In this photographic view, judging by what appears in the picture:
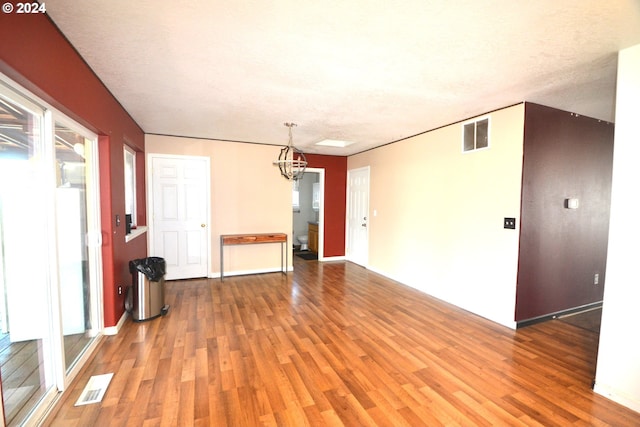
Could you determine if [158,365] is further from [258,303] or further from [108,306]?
[258,303]

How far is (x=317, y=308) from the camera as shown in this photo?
3.65 metres

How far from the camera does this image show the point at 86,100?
90.6 inches

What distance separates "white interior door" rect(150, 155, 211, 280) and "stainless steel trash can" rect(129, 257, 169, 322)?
150 centimetres

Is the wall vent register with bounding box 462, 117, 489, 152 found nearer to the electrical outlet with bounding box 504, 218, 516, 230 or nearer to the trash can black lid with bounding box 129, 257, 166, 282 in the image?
the electrical outlet with bounding box 504, 218, 516, 230

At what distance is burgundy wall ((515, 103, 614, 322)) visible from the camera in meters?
3.10

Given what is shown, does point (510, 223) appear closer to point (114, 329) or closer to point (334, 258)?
point (334, 258)

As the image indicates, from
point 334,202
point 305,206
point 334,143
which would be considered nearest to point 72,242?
point 334,143

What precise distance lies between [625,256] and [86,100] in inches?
168

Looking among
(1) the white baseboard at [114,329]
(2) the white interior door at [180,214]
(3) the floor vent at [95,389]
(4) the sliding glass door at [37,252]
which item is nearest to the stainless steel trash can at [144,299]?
(1) the white baseboard at [114,329]

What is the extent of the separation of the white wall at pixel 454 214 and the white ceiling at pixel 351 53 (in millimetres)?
576

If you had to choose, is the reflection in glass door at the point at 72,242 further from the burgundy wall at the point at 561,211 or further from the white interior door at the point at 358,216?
the white interior door at the point at 358,216

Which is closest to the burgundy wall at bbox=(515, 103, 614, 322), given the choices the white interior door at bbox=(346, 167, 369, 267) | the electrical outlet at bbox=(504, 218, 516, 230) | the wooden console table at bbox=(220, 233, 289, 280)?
the electrical outlet at bbox=(504, 218, 516, 230)

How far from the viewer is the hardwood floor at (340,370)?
1832mm

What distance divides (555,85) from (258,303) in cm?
406
